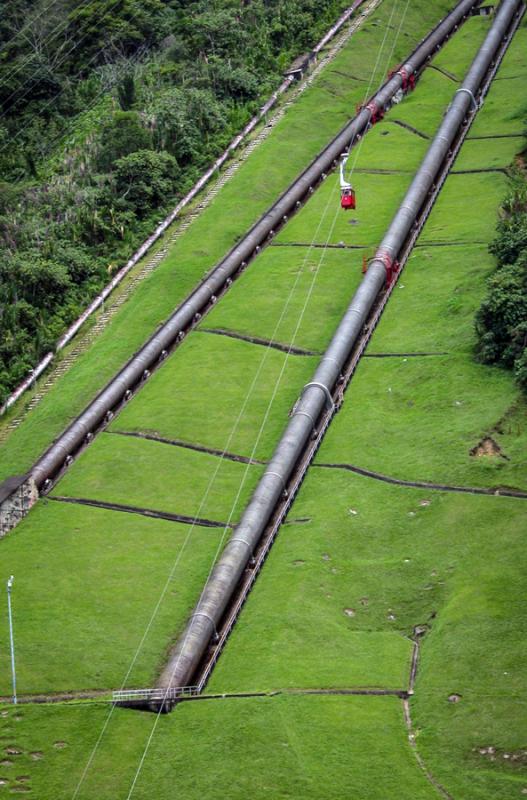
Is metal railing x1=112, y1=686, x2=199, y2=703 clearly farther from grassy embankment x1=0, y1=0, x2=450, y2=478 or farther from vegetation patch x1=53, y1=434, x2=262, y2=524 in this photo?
grassy embankment x1=0, y1=0, x2=450, y2=478

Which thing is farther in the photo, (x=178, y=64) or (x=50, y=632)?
(x=178, y=64)

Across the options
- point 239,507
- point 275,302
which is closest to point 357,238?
point 275,302

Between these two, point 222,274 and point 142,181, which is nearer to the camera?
point 222,274

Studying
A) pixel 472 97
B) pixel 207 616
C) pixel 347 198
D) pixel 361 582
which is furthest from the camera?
pixel 472 97

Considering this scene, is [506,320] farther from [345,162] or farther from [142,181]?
[142,181]

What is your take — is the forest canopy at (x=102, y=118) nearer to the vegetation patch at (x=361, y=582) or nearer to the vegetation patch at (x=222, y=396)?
the vegetation patch at (x=222, y=396)

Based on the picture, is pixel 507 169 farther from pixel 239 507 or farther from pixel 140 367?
pixel 239 507


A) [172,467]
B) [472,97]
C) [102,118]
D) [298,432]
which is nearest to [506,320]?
[298,432]
